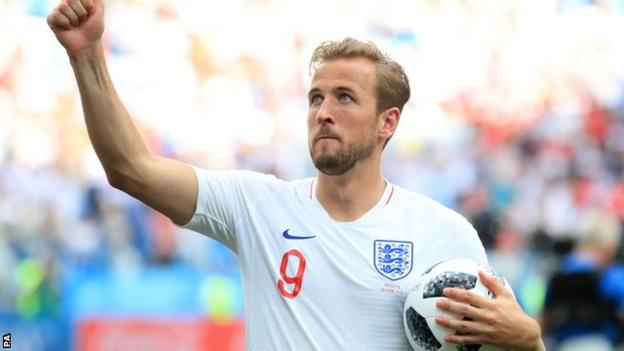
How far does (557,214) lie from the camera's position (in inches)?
623

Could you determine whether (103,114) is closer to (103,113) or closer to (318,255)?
(103,113)

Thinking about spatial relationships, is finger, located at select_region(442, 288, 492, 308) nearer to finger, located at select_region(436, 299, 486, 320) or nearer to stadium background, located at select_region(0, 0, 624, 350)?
finger, located at select_region(436, 299, 486, 320)

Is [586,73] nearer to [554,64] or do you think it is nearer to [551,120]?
[554,64]

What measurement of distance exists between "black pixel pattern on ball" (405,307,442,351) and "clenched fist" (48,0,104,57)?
1.52 meters

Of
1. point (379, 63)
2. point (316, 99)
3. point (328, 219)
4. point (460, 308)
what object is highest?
point (379, 63)

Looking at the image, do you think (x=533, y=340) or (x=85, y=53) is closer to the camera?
(x=85, y=53)

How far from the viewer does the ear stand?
4988 millimetres

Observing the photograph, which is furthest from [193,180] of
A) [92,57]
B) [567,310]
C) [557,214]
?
[557,214]

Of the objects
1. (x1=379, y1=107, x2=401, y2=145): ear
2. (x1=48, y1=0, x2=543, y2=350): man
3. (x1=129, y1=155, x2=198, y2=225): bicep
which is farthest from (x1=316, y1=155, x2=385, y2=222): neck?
(x1=129, y1=155, x2=198, y2=225): bicep

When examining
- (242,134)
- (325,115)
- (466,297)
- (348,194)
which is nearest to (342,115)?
(325,115)

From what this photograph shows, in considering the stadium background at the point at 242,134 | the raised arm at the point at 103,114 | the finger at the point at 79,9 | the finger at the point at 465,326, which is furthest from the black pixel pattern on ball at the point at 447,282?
the stadium background at the point at 242,134

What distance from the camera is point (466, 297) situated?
436 cm

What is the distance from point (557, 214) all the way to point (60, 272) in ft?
22.5

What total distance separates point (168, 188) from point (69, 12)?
0.76m
